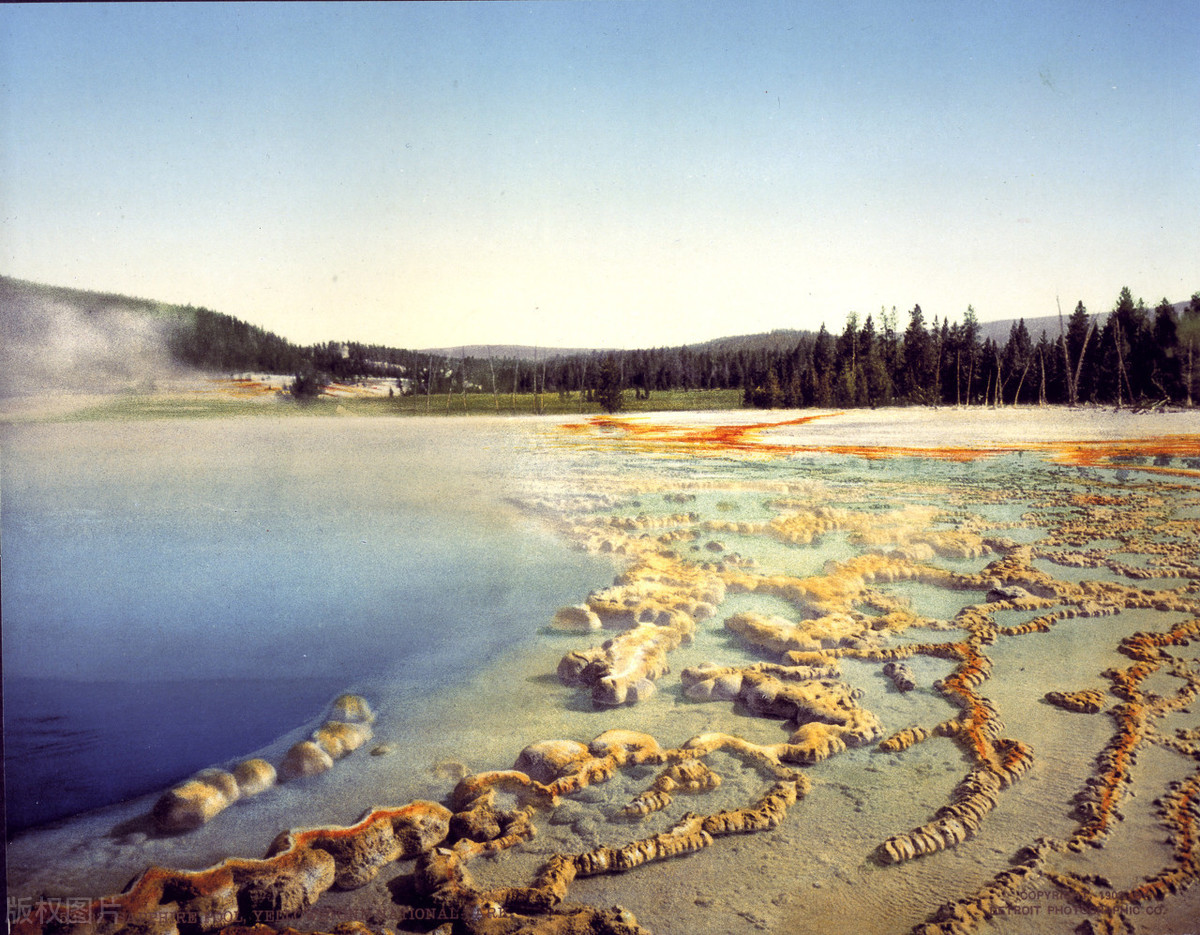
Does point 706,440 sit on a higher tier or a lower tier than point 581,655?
higher

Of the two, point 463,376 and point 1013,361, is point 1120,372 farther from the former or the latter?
point 463,376

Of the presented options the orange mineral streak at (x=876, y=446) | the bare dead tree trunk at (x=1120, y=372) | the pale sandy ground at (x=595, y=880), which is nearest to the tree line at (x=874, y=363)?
the bare dead tree trunk at (x=1120, y=372)

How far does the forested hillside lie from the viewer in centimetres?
394

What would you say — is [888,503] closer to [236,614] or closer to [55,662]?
[236,614]

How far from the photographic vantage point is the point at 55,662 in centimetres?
355

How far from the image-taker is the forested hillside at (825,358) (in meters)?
3.94

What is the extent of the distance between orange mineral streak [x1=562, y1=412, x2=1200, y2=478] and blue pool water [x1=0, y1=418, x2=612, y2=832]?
39.7 inches

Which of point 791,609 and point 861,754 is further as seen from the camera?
point 791,609

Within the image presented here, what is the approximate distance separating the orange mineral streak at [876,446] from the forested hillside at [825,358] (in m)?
0.27

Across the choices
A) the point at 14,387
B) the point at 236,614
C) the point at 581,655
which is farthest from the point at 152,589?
the point at 581,655

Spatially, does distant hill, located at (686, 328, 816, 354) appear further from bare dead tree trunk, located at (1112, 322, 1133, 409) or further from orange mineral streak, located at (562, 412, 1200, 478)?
bare dead tree trunk, located at (1112, 322, 1133, 409)

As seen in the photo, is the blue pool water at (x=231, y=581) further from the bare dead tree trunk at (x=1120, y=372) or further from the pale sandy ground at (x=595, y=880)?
the bare dead tree trunk at (x=1120, y=372)

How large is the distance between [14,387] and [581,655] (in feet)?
10.5

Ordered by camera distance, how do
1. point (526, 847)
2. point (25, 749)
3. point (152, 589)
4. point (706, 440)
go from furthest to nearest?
point (706, 440), point (152, 589), point (25, 749), point (526, 847)
